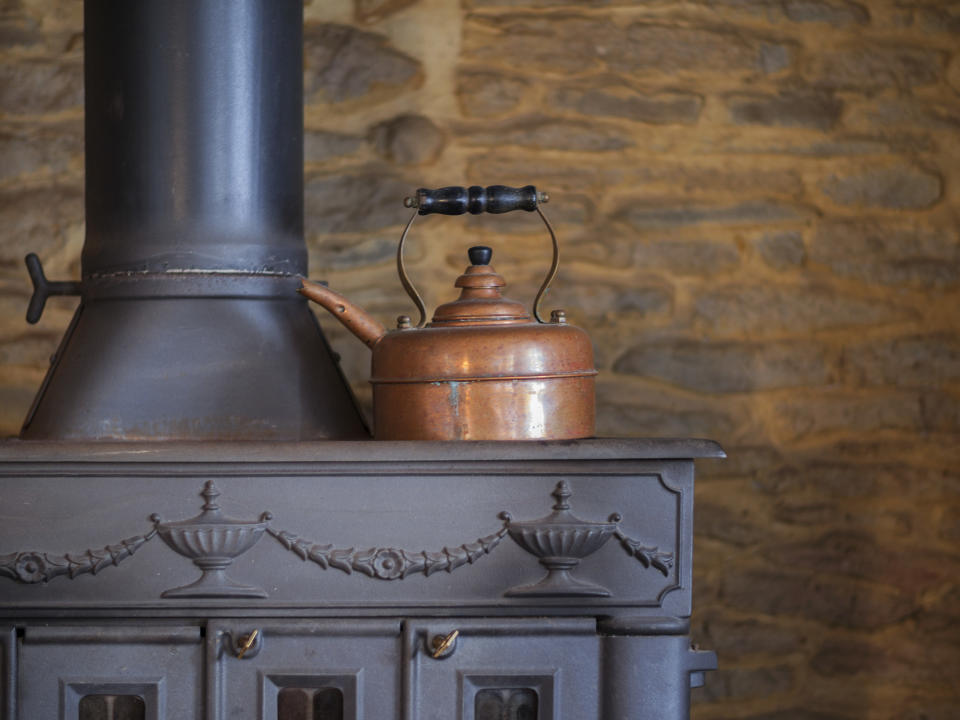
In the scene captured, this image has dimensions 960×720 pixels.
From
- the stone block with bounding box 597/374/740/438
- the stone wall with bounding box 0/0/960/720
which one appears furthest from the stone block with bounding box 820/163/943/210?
the stone block with bounding box 597/374/740/438

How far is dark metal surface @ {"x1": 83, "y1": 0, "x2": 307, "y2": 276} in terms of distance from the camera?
60.8 inches

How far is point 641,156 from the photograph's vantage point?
219 cm

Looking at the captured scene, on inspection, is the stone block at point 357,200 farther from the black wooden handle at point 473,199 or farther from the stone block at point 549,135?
the black wooden handle at point 473,199

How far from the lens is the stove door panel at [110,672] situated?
1391 millimetres

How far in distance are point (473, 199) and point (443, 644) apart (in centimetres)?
65

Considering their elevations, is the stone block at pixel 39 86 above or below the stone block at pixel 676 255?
above

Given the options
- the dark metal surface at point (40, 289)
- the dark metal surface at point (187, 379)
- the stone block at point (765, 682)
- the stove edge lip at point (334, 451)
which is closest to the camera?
the stove edge lip at point (334, 451)

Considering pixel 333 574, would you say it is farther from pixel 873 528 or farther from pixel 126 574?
pixel 873 528

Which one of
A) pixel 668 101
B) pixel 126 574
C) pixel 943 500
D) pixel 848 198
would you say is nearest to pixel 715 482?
pixel 943 500

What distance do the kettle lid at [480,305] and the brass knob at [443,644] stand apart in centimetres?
44

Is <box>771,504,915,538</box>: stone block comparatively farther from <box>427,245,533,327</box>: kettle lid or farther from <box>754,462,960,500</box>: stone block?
Answer: <box>427,245,533,327</box>: kettle lid

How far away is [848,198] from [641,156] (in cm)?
45

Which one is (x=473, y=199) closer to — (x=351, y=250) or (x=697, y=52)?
(x=351, y=250)

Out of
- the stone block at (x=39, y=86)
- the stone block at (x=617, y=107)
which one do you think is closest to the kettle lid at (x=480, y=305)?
the stone block at (x=617, y=107)
